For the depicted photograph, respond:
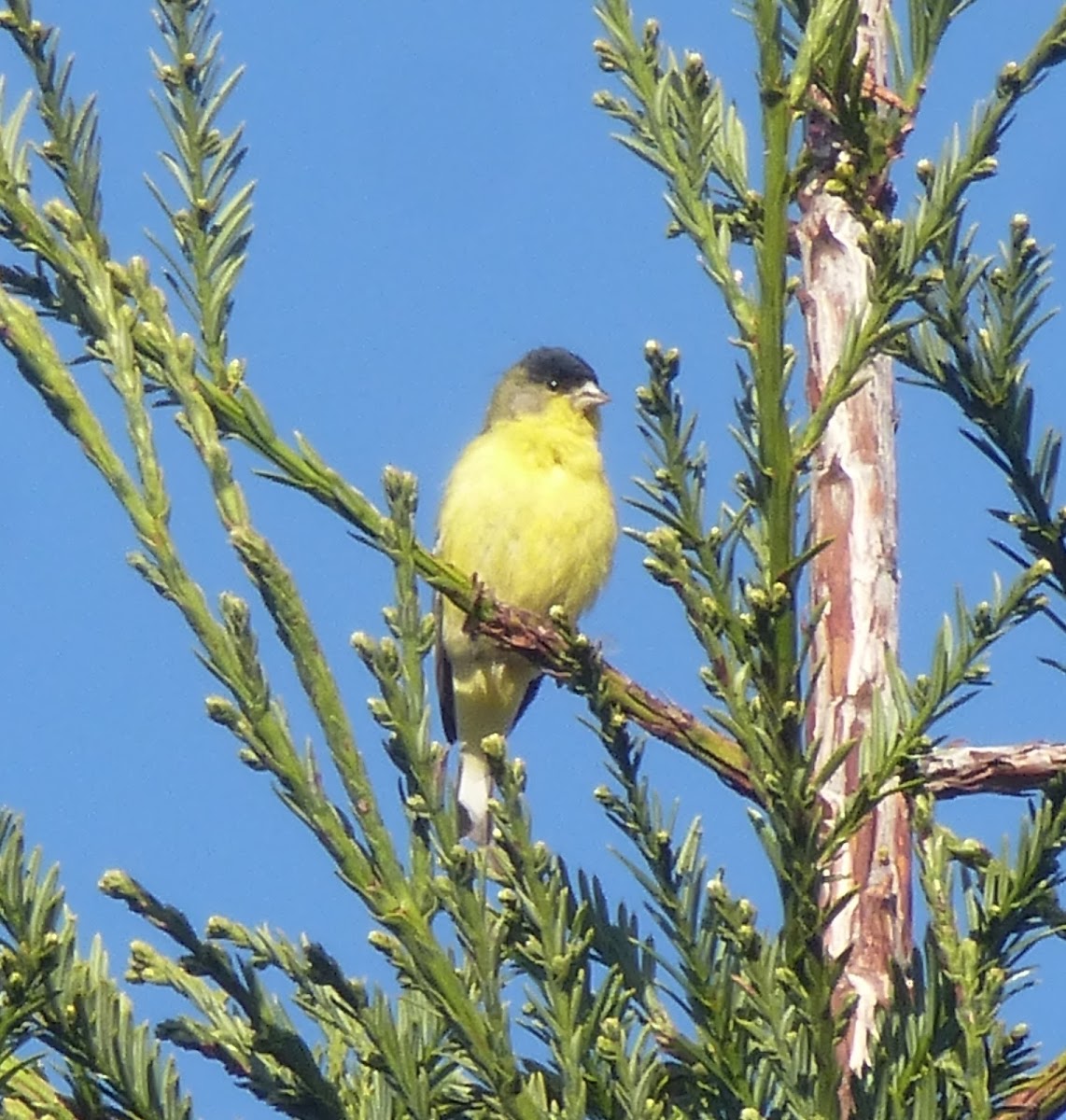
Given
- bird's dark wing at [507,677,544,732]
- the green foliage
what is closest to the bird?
bird's dark wing at [507,677,544,732]

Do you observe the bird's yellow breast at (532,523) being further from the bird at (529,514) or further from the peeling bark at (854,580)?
the peeling bark at (854,580)

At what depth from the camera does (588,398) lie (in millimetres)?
7305

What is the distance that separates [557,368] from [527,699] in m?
1.43

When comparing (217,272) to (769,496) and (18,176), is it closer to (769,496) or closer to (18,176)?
(18,176)

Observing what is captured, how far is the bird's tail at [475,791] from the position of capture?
6680mm

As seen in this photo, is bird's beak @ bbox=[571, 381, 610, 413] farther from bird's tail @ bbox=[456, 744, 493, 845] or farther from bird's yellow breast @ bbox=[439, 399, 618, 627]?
bird's tail @ bbox=[456, 744, 493, 845]

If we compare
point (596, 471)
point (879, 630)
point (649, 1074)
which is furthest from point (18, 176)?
point (596, 471)

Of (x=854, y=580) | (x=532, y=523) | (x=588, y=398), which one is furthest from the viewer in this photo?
(x=588, y=398)

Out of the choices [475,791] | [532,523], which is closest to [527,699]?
[475,791]

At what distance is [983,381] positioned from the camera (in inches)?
101

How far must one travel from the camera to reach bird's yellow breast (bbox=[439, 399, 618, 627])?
260 inches

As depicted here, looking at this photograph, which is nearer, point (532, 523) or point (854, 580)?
point (854, 580)

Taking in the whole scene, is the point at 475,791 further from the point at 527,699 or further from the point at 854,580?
the point at 854,580

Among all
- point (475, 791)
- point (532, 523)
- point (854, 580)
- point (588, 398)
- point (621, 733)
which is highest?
point (588, 398)
